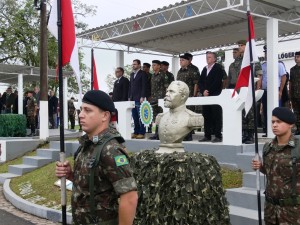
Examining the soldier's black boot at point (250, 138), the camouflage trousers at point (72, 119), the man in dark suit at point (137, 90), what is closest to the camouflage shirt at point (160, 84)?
the man in dark suit at point (137, 90)

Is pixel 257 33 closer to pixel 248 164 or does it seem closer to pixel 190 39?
pixel 190 39

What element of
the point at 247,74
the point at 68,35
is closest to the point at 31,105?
the point at 247,74

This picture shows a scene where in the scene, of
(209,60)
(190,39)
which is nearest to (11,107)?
(190,39)

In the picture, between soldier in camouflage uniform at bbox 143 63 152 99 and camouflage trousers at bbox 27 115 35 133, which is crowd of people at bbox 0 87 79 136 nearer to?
camouflage trousers at bbox 27 115 35 133

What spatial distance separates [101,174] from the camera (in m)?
2.77

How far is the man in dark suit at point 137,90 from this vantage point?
10.2m

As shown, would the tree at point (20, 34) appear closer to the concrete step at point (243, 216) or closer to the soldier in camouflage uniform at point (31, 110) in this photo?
the soldier in camouflage uniform at point (31, 110)

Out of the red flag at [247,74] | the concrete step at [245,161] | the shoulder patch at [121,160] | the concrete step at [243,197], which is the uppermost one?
the red flag at [247,74]

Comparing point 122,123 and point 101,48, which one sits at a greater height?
point 101,48

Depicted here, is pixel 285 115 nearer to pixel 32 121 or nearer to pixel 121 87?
pixel 121 87

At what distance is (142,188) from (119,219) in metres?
2.71

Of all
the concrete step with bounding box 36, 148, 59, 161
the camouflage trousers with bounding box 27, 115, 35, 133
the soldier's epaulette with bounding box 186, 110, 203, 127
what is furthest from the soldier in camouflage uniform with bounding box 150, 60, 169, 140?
the camouflage trousers with bounding box 27, 115, 35, 133

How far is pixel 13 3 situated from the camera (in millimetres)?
32750

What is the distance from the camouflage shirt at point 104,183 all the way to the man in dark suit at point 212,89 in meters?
5.84
